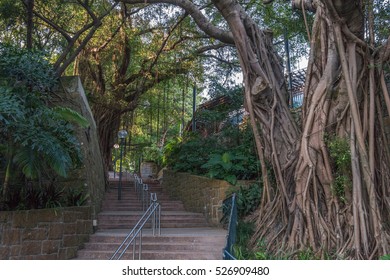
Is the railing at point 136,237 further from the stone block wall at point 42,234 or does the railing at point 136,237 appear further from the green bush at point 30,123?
the green bush at point 30,123

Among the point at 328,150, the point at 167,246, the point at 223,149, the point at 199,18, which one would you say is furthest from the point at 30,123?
the point at 223,149

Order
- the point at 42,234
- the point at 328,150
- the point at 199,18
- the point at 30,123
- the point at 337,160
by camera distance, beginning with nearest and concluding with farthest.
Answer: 1. the point at 337,160
2. the point at 328,150
3. the point at 30,123
4. the point at 42,234
5. the point at 199,18

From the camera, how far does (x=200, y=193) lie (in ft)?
26.7

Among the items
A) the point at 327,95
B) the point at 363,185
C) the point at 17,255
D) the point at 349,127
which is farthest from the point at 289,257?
the point at 17,255

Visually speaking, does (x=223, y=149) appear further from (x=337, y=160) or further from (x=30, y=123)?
(x=30, y=123)

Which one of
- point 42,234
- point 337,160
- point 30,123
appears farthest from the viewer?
point 42,234

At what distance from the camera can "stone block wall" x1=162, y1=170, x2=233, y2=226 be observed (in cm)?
719

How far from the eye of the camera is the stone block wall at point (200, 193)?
719cm

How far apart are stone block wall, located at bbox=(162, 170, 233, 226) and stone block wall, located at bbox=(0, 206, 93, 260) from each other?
8.23 feet

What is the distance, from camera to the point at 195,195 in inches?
334

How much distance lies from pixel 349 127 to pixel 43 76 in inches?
182

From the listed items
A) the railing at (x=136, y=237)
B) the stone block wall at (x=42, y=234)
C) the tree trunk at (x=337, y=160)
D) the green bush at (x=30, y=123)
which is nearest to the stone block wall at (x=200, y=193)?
the railing at (x=136, y=237)

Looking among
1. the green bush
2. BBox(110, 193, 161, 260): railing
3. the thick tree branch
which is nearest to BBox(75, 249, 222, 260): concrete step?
BBox(110, 193, 161, 260): railing

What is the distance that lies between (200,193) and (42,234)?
359cm
